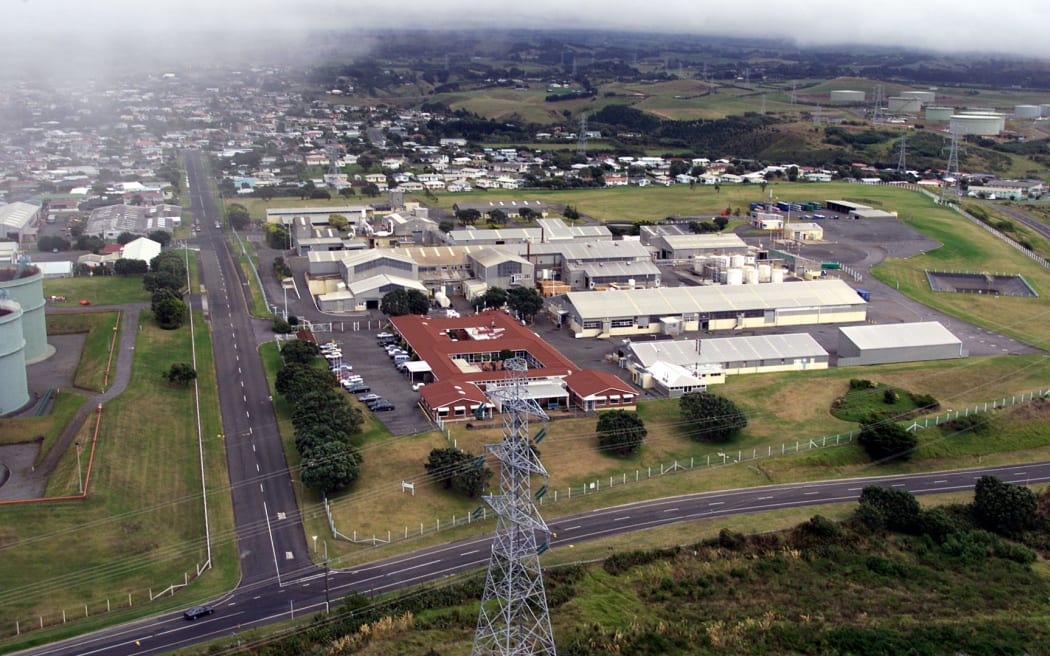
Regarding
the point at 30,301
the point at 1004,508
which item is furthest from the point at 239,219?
the point at 1004,508

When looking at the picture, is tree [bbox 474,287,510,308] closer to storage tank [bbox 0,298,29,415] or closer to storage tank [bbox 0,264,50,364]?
storage tank [bbox 0,264,50,364]

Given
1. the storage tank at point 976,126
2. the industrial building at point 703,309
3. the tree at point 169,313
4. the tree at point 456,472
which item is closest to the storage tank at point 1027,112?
the storage tank at point 976,126

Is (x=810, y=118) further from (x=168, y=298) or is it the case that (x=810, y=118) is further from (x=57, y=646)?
(x=57, y=646)

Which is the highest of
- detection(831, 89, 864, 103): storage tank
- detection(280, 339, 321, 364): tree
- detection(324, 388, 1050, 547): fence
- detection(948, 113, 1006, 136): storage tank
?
detection(831, 89, 864, 103): storage tank

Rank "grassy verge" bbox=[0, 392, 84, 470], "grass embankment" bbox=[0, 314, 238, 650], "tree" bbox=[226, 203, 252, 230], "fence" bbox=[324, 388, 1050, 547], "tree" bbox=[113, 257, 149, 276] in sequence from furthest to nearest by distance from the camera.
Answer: "tree" bbox=[226, 203, 252, 230]
"tree" bbox=[113, 257, 149, 276]
"grassy verge" bbox=[0, 392, 84, 470]
"fence" bbox=[324, 388, 1050, 547]
"grass embankment" bbox=[0, 314, 238, 650]

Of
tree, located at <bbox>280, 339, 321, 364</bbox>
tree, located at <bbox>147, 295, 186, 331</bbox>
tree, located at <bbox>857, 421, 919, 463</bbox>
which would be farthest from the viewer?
tree, located at <bbox>147, 295, 186, 331</bbox>

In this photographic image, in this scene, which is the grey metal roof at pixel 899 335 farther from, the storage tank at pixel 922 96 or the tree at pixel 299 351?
the storage tank at pixel 922 96

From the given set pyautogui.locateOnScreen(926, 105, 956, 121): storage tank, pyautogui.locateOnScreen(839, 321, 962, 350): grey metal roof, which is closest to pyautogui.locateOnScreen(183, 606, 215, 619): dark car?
pyautogui.locateOnScreen(839, 321, 962, 350): grey metal roof
